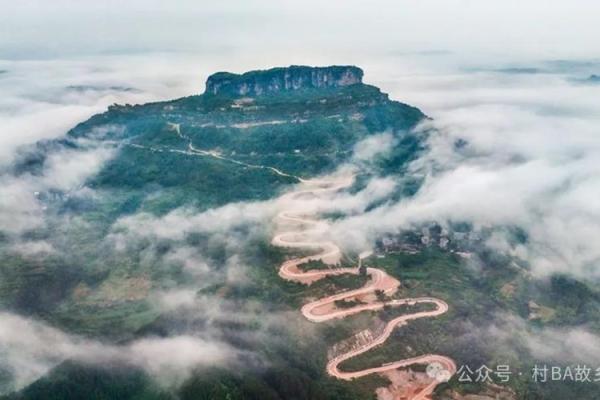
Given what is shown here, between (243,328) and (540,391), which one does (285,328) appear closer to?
(243,328)

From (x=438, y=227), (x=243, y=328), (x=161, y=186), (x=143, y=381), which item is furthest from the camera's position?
(x=161, y=186)

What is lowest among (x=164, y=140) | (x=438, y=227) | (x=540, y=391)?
(x=540, y=391)

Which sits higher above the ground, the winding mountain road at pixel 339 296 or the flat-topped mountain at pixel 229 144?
the flat-topped mountain at pixel 229 144

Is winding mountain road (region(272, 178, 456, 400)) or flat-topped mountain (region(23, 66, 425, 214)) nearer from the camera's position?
winding mountain road (region(272, 178, 456, 400))

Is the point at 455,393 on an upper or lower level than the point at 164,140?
lower

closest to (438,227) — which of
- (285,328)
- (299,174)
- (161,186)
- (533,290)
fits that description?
(533,290)

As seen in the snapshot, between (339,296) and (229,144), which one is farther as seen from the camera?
(229,144)

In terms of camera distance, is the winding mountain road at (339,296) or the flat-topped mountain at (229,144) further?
the flat-topped mountain at (229,144)

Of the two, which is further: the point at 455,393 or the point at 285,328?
the point at 285,328
